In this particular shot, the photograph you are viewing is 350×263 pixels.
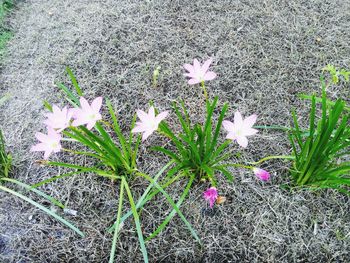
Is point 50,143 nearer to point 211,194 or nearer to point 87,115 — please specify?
point 87,115

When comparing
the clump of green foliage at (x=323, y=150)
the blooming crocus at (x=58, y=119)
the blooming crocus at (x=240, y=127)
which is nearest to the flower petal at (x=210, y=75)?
the blooming crocus at (x=240, y=127)

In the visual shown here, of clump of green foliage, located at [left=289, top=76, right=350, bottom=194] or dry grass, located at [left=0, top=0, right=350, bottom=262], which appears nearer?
clump of green foliage, located at [left=289, top=76, right=350, bottom=194]

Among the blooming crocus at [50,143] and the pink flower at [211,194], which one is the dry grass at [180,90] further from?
the blooming crocus at [50,143]

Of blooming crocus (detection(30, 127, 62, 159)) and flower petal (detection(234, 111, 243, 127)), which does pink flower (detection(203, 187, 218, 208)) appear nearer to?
flower petal (detection(234, 111, 243, 127))

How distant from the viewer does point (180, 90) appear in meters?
2.03

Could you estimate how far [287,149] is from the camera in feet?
5.79

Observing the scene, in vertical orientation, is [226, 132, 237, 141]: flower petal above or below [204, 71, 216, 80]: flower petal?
below

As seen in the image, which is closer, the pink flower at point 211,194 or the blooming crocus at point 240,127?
the blooming crocus at point 240,127

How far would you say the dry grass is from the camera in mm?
1521

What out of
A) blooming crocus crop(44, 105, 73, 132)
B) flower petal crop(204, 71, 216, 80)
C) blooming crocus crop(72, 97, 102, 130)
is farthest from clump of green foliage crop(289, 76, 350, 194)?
blooming crocus crop(44, 105, 73, 132)

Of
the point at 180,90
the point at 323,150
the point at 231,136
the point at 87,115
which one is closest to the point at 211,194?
the point at 231,136

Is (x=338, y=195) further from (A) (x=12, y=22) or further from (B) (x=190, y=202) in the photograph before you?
(A) (x=12, y=22)

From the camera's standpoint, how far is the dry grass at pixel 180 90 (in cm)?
152

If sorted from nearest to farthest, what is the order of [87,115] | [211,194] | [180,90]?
[87,115]
[211,194]
[180,90]
